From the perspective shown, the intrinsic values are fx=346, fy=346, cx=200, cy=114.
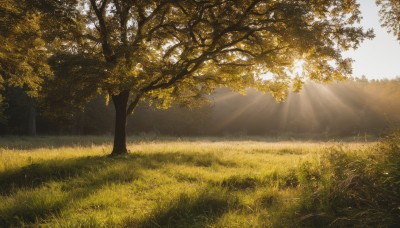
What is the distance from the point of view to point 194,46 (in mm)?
14328

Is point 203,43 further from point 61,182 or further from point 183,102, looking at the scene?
point 61,182

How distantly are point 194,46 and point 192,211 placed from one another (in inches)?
362

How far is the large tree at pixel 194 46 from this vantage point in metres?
12.4

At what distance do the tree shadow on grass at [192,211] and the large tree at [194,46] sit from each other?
654cm

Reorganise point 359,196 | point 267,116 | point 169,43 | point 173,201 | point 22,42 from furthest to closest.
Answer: point 267,116, point 169,43, point 22,42, point 173,201, point 359,196

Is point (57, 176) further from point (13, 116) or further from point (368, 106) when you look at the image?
point (368, 106)

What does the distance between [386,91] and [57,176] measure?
60670mm

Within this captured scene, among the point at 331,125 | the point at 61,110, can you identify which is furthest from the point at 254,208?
Result: the point at 331,125

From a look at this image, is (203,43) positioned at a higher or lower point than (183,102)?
higher

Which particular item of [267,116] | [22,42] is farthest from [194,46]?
[267,116]

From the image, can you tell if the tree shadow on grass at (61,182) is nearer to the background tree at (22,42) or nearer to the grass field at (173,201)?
the grass field at (173,201)

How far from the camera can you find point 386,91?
59062 mm

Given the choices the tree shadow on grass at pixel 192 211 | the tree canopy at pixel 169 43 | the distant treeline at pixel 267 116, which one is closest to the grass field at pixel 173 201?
the tree shadow on grass at pixel 192 211

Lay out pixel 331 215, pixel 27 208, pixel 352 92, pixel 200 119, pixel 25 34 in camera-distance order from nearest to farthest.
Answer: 1. pixel 331 215
2. pixel 27 208
3. pixel 25 34
4. pixel 200 119
5. pixel 352 92
